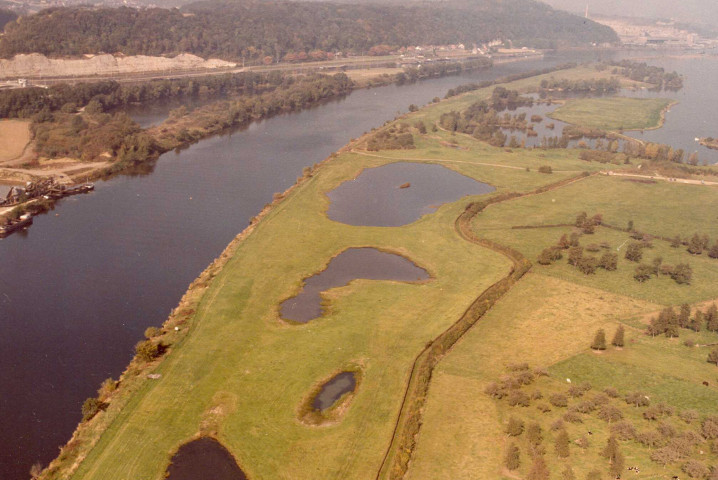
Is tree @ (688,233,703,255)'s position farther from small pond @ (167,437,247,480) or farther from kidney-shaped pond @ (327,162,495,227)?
small pond @ (167,437,247,480)

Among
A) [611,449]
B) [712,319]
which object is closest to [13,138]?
[611,449]

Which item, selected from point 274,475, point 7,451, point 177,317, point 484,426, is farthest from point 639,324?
point 7,451

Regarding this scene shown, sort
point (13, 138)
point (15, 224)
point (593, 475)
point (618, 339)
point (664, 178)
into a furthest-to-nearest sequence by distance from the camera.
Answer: point (13, 138) < point (664, 178) < point (15, 224) < point (618, 339) < point (593, 475)

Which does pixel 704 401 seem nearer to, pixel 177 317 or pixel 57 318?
pixel 177 317

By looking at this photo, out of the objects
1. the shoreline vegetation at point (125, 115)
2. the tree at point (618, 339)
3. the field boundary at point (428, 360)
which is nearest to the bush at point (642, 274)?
the field boundary at point (428, 360)

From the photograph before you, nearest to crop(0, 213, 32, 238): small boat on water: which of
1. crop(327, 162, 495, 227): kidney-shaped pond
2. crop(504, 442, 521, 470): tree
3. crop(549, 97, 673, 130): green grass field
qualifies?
crop(327, 162, 495, 227): kidney-shaped pond

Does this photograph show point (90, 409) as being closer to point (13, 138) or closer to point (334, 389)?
point (334, 389)
